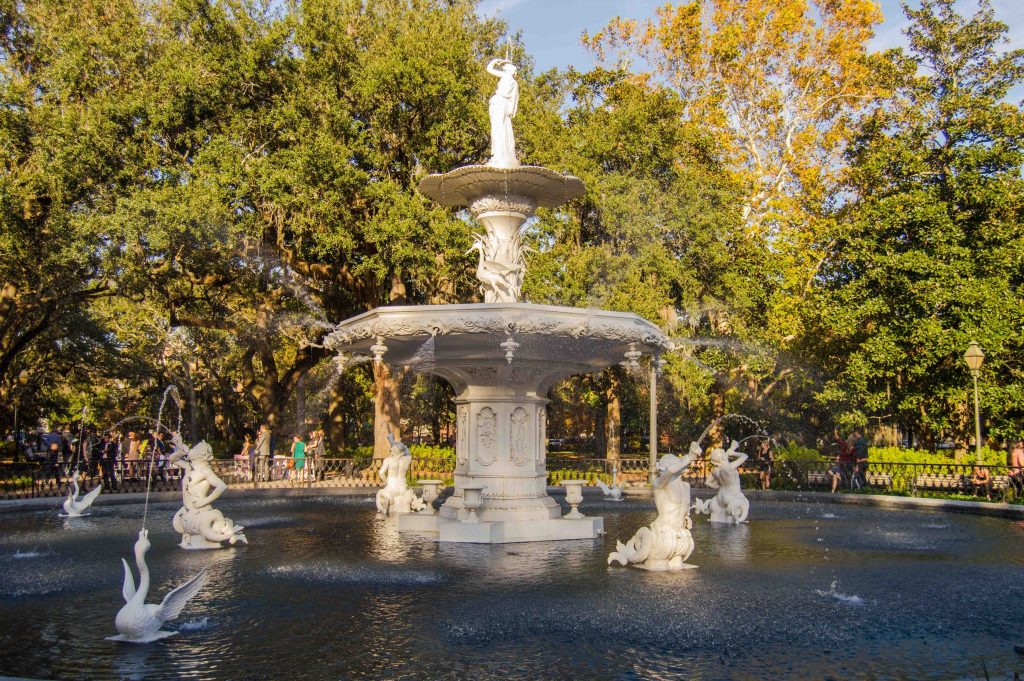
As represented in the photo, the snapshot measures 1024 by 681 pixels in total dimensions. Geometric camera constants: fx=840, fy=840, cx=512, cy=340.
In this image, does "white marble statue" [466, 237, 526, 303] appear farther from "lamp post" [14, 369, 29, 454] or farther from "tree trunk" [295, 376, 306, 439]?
"tree trunk" [295, 376, 306, 439]

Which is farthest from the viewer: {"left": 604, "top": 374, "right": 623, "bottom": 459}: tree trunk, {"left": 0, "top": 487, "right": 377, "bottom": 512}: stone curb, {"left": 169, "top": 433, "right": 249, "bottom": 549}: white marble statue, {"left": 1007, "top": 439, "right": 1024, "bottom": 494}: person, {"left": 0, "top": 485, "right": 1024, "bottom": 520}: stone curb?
{"left": 604, "top": 374, "right": 623, "bottom": 459}: tree trunk

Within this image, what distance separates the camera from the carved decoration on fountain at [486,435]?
13312 millimetres

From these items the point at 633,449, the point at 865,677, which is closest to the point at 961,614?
the point at 865,677

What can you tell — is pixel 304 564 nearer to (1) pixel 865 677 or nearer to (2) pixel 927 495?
(1) pixel 865 677

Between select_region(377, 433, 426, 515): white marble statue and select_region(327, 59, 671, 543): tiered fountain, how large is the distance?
5.37 ft

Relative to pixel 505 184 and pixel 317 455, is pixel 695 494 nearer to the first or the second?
pixel 505 184

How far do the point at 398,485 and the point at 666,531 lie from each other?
7208mm

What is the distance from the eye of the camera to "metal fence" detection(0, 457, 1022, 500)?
821 inches

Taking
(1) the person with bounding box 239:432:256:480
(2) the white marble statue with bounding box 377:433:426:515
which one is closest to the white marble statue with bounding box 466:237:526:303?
(2) the white marble statue with bounding box 377:433:426:515

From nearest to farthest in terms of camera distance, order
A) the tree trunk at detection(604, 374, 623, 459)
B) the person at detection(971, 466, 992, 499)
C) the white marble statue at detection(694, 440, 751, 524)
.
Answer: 1. the white marble statue at detection(694, 440, 751, 524)
2. the person at detection(971, 466, 992, 499)
3. the tree trunk at detection(604, 374, 623, 459)

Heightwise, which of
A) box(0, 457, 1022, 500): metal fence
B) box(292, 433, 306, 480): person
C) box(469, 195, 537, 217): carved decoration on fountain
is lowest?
box(0, 457, 1022, 500): metal fence

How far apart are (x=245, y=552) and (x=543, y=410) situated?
16.8 feet

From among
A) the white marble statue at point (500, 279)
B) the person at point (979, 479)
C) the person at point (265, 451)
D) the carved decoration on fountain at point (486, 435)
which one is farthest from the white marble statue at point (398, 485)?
the person at point (979, 479)

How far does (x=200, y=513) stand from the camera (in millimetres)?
11672
